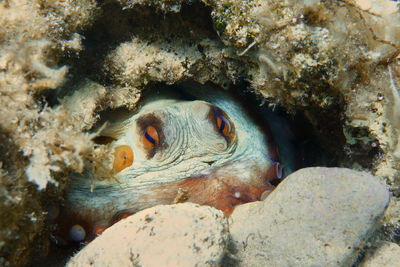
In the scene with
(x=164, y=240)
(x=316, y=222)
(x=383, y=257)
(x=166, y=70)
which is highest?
(x=166, y=70)

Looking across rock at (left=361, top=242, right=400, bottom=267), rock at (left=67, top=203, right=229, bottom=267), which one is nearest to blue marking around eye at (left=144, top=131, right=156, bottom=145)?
rock at (left=67, top=203, right=229, bottom=267)

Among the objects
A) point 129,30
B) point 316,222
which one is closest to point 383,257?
point 316,222

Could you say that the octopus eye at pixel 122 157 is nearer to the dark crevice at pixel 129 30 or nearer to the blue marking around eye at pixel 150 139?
the blue marking around eye at pixel 150 139

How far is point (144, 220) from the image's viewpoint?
2033 mm

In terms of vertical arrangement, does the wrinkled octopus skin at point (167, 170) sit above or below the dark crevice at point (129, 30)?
below

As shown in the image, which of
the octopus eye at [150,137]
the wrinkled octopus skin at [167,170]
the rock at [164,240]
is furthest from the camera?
the octopus eye at [150,137]

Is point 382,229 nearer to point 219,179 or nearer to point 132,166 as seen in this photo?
point 219,179

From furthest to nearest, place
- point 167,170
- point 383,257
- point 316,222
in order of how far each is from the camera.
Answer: point 167,170 → point 383,257 → point 316,222

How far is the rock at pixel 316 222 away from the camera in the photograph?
6.69ft

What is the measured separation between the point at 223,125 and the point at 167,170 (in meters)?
0.76

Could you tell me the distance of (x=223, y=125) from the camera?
294cm

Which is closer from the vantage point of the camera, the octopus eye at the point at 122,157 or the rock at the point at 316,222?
the rock at the point at 316,222

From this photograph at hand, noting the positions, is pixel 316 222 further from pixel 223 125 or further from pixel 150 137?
pixel 150 137

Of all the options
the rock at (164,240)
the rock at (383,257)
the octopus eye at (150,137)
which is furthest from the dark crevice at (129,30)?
the rock at (383,257)
